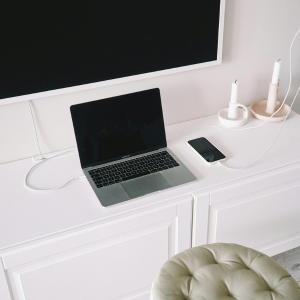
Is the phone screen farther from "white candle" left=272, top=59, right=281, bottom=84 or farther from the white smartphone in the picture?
"white candle" left=272, top=59, right=281, bottom=84

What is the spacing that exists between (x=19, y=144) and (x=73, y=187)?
296 millimetres

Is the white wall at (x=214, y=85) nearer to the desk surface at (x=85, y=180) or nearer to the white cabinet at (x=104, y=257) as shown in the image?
the desk surface at (x=85, y=180)

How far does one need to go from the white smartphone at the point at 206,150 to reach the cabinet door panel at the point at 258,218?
0.52 ft

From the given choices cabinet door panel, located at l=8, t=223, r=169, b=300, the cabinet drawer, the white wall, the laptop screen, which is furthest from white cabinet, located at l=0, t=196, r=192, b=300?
the white wall

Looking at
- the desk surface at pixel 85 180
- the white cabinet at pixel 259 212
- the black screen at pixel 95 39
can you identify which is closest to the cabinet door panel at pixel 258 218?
the white cabinet at pixel 259 212

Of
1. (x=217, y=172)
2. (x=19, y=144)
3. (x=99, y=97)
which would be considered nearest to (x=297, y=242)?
(x=217, y=172)

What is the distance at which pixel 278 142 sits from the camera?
5.04ft

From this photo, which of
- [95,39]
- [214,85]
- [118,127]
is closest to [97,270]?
[118,127]

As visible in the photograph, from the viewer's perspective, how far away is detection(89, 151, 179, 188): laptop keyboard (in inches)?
53.4

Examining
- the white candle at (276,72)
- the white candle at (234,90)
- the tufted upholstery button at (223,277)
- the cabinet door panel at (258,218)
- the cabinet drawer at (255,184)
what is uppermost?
the white candle at (276,72)

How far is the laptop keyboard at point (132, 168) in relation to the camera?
4.45 feet

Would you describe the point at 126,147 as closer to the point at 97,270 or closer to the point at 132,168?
the point at 132,168

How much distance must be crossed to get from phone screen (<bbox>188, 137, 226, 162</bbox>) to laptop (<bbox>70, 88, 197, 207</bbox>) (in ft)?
0.31

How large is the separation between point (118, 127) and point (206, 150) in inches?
12.9
